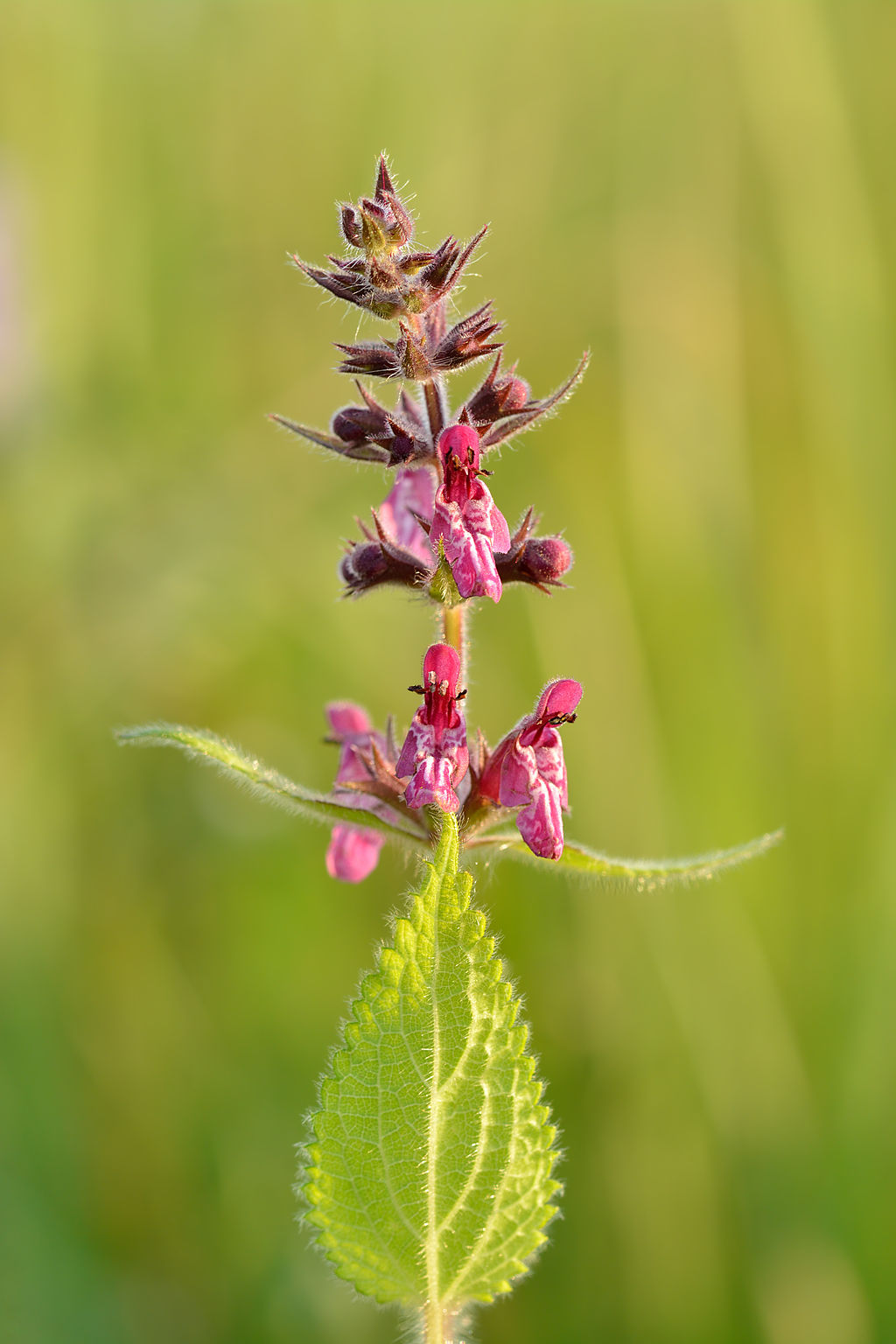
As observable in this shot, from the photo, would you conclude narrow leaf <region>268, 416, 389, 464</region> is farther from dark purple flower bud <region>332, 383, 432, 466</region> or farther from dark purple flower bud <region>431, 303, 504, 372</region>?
dark purple flower bud <region>431, 303, 504, 372</region>

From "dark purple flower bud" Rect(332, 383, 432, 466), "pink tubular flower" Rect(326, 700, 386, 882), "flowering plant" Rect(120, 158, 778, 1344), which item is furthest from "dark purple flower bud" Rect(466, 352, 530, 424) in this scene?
"pink tubular flower" Rect(326, 700, 386, 882)

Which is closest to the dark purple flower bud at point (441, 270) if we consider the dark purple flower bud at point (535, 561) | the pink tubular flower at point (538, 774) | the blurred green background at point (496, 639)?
the dark purple flower bud at point (535, 561)

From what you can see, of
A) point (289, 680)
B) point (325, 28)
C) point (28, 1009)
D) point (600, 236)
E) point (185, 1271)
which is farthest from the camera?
point (325, 28)

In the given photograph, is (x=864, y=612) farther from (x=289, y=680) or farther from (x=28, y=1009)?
(x=28, y=1009)

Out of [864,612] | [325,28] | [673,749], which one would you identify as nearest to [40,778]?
[673,749]

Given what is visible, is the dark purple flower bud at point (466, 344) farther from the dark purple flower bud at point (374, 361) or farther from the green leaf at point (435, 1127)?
the green leaf at point (435, 1127)

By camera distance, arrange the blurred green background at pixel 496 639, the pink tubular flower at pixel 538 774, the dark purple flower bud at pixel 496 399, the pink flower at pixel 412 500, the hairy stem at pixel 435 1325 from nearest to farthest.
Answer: the hairy stem at pixel 435 1325 → the pink tubular flower at pixel 538 774 → the dark purple flower bud at pixel 496 399 → the pink flower at pixel 412 500 → the blurred green background at pixel 496 639
